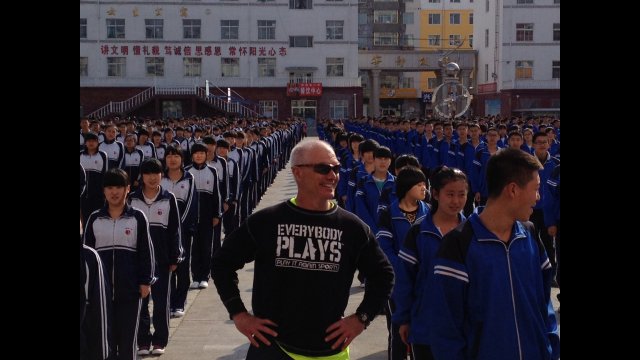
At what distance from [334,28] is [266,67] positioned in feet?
17.4

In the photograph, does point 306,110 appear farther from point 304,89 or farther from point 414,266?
point 414,266

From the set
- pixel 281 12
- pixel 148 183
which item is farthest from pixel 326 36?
pixel 148 183

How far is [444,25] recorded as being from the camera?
7750 centimetres

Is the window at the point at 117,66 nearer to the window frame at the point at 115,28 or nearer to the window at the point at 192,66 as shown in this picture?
the window frame at the point at 115,28

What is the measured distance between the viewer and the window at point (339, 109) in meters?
55.8

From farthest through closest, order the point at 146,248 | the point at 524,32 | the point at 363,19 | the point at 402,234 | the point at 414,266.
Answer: the point at 363,19, the point at 524,32, the point at 146,248, the point at 402,234, the point at 414,266

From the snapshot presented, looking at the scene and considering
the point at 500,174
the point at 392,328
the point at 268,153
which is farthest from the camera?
the point at 268,153

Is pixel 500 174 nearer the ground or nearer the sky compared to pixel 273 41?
nearer the ground

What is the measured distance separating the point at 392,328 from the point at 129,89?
50.7m

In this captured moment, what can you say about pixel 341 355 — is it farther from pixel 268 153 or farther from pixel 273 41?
pixel 273 41

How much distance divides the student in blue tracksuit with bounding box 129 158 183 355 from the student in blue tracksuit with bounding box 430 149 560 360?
3905mm

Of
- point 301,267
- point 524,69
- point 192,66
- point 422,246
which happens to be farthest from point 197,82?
point 301,267
